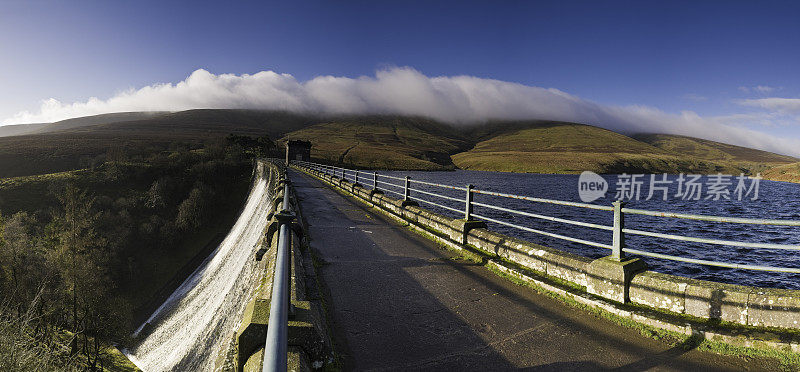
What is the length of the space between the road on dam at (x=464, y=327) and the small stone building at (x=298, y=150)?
78.0 metres

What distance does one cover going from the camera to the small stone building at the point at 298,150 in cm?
8044

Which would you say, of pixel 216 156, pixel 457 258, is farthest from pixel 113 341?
pixel 216 156

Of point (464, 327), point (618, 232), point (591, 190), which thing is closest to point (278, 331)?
point (464, 327)

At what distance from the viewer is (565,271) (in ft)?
16.3

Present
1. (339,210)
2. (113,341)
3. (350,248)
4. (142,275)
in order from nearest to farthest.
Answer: (350,248) → (339,210) → (113,341) → (142,275)

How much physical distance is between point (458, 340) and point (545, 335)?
98 cm

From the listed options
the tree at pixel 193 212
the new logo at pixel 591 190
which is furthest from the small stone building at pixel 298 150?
the new logo at pixel 591 190

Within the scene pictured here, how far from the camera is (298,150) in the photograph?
270ft

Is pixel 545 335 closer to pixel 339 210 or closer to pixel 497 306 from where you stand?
pixel 497 306

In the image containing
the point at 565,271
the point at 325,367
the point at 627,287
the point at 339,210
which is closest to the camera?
the point at 325,367

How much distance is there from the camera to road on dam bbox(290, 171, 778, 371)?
126 inches

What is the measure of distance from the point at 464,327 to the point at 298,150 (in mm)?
82944

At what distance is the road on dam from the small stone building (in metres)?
78.0

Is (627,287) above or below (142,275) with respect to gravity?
above
